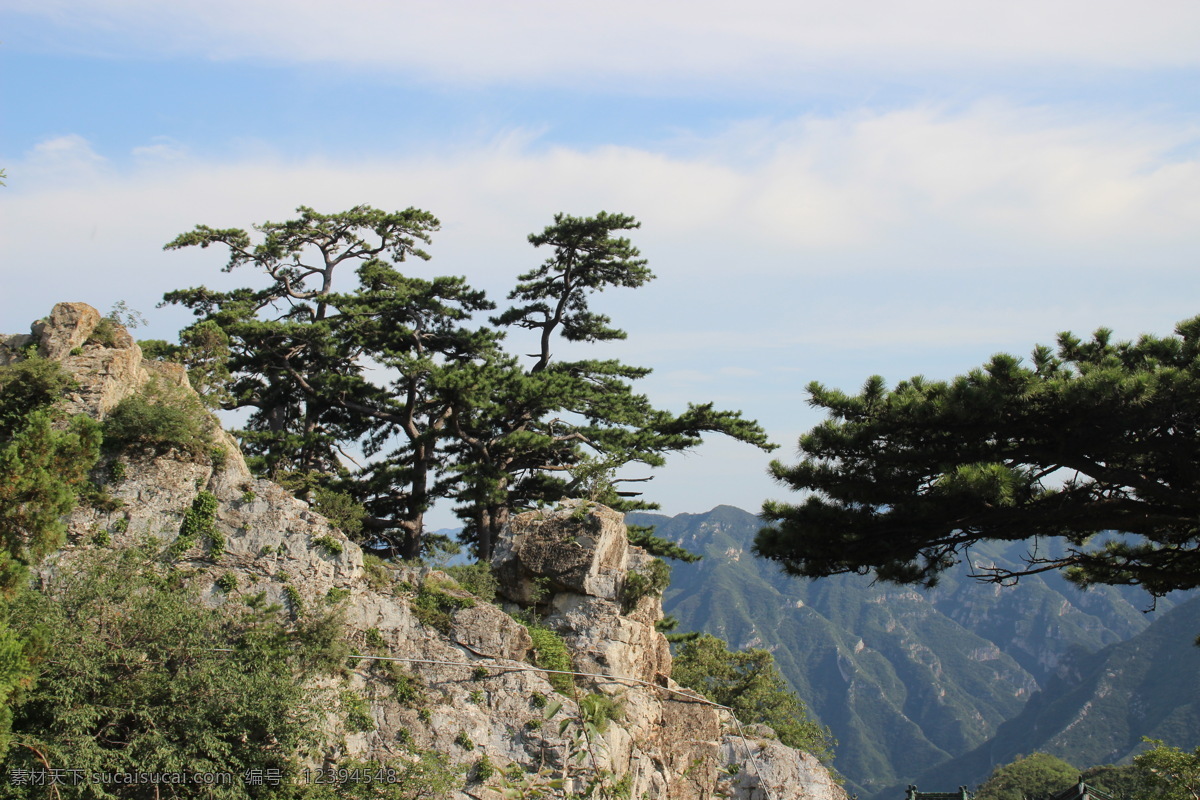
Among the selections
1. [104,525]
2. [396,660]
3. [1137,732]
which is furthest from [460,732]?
[1137,732]

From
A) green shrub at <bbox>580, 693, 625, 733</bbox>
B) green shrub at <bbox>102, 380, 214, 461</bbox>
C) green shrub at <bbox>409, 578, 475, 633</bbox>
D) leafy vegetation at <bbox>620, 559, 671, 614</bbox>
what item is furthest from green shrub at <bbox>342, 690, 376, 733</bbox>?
leafy vegetation at <bbox>620, 559, 671, 614</bbox>

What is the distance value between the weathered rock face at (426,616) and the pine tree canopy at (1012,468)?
18.4ft

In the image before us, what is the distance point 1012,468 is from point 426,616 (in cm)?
963

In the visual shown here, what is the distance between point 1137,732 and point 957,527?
15126 centimetres

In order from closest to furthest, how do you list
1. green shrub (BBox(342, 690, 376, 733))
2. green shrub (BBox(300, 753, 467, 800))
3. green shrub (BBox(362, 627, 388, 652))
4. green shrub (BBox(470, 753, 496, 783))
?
green shrub (BBox(300, 753, 467, 800))
green shrub (BBox(342, 690, 376, 733))
green shrub (BBox(470, 753, 496, 783))
green shrub (BBox(362, 627, 388, 652))

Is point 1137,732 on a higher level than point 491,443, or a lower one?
A: lower

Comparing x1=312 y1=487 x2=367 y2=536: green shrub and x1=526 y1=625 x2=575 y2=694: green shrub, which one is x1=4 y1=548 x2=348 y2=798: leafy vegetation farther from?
x1=312 y1=487 x2=367 y2=536: green shrub

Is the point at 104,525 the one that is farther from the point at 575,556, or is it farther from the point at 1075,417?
the point at 1075,417

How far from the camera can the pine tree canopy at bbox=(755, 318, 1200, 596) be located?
9.88 meters

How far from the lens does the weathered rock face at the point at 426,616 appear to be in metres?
14.4

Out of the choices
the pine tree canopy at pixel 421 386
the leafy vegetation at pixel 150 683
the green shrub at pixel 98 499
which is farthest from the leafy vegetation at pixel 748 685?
the green shrub at pixel 98 499

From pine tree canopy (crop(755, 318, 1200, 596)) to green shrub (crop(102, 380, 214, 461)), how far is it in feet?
31.4

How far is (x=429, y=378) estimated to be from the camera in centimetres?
2123

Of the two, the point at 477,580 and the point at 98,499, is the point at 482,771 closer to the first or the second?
the point at 477,580
